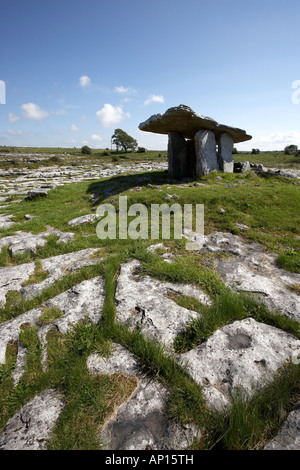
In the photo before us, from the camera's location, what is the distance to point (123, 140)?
8212cm

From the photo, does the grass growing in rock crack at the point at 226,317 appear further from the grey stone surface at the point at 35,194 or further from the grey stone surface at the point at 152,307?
the grey stone surface at the point at 35,194

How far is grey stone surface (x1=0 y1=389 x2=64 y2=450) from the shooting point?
217 cm

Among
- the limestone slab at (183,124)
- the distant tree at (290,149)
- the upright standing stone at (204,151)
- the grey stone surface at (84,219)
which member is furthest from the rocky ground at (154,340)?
the distant tree at (290,149)

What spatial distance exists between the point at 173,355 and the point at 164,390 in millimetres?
451

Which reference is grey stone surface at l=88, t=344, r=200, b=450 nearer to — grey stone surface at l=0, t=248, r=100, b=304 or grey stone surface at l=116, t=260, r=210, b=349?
grey stone surface at l=116, t=260, r=210, b=349

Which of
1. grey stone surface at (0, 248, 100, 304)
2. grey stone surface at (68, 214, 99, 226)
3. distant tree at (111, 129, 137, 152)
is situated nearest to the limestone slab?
grey stone surface at (68, 214, 99, 226)

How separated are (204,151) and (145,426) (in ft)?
50.8

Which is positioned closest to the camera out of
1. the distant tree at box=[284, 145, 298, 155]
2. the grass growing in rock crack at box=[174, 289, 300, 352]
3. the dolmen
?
the grass growing in rock crack at box=[174, 289, 300, 352]

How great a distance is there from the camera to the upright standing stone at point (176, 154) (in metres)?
16.1

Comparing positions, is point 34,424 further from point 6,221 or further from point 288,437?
point 6,221

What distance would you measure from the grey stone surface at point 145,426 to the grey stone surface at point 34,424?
1.93ft

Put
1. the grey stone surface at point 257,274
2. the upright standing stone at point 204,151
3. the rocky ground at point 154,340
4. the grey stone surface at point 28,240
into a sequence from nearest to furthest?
1. the rocky ground at point 154,340
2. the grey stone surface at point 257,274
3. the grey stone surface at point 28,240
4. the upright standing stone at point 204,151

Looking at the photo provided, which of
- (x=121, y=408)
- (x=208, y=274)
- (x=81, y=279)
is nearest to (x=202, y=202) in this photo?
(x=208, y=274)
